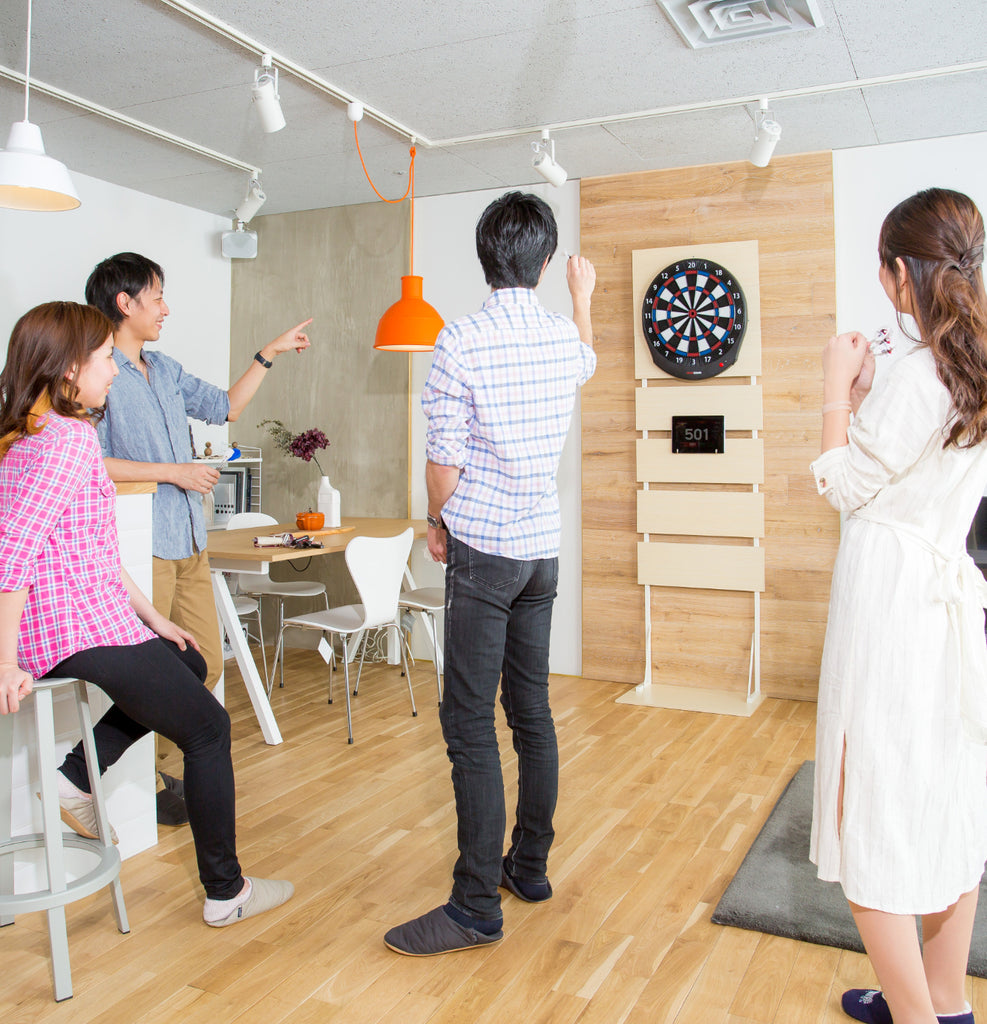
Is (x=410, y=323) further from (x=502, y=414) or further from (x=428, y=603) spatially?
(x=502, y=414)

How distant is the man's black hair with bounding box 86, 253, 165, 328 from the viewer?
8.73 feet

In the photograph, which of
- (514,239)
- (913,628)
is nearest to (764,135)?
(514,239)

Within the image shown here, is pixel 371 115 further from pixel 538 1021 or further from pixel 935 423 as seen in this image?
pixel 538 1021

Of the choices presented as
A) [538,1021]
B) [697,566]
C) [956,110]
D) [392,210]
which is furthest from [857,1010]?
[392,210]

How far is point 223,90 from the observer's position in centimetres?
352

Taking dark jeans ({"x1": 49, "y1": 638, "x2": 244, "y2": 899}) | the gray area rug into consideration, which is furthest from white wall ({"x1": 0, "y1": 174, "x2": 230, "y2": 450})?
the gray area rug

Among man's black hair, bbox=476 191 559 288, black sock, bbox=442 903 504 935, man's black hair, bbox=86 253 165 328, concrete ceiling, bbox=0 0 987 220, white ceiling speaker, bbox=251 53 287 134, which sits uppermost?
concrete ceiling, bbox=0 0 987 220

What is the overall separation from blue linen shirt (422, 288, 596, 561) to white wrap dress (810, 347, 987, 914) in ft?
2.02

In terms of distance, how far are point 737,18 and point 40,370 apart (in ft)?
7.56

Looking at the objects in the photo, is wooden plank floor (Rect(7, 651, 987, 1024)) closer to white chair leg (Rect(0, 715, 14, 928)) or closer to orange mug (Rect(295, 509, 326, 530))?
white chair leg (Rect(0, 715, 14, 928))

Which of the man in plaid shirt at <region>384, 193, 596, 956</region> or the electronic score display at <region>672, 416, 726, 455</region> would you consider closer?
the man in plaid shirt at <region>384, 193, 596, 956</region>

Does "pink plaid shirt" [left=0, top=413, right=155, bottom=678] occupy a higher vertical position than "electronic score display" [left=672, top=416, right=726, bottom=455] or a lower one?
lower

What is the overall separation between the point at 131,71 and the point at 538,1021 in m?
3.26

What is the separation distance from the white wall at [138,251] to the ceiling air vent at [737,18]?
9.79 feet
